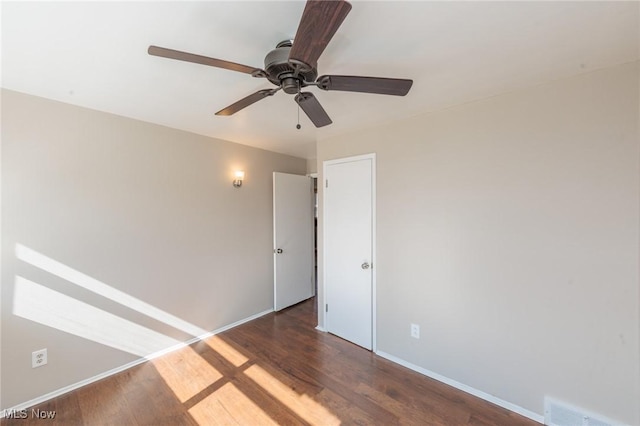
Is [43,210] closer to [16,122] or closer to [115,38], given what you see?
[16,122]

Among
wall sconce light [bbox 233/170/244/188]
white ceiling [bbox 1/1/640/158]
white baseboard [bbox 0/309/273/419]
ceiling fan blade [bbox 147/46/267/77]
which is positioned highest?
white ceiling [bbox 1/1/640/158]

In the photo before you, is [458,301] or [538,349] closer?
[538,349]

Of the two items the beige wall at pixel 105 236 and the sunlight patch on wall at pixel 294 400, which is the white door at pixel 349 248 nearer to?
the sunlight patch on wall at pixel 294 400

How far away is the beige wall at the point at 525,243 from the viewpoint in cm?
157

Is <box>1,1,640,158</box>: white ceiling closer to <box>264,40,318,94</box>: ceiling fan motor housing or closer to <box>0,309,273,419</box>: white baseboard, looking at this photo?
<box>264,40,318,94</box>: ceiling fan motor housing

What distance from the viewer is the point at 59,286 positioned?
6.74ft

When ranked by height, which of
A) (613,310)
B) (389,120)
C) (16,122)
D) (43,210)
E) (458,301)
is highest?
(389,120)

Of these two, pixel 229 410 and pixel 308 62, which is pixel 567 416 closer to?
pixel 229 410

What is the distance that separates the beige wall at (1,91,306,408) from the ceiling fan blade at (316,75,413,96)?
2149 millimetres

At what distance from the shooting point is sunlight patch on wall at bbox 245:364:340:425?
1813 millimetres

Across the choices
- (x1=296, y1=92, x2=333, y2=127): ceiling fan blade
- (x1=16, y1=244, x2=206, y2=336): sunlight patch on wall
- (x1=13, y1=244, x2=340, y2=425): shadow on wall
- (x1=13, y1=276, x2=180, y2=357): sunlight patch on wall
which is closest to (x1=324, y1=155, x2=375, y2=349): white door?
(x1=13, y1=244, x2=340, y2=425): shadow on wall

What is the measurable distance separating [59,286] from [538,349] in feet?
12.1

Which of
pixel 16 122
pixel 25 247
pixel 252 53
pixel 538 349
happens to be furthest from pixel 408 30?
pixel 25 247

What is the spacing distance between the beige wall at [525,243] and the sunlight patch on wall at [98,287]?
223 centimetres
